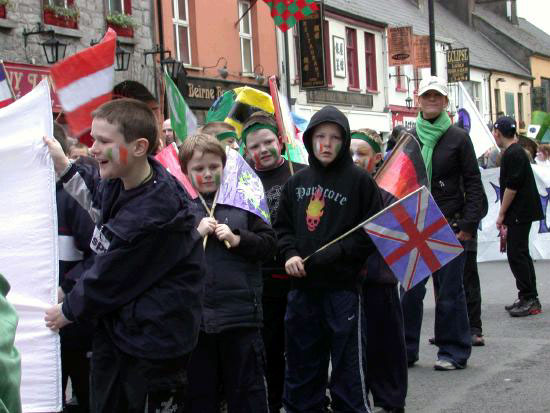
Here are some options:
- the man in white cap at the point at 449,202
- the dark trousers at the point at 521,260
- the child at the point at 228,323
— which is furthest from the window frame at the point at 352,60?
the child at the point at 228,323

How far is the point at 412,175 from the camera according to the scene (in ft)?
19.2

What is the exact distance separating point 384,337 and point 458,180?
1.82 m

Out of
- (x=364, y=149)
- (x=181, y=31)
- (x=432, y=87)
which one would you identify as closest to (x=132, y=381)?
(x=364, y=149)

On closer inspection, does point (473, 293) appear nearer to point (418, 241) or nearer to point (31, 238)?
point (418, 241)

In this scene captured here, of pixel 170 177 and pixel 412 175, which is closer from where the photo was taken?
pixel 170 177

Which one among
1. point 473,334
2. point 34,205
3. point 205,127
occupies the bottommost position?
point 473,334

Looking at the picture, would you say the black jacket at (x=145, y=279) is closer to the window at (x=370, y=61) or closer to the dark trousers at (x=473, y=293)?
the dark trousers at (x=473, y=293)

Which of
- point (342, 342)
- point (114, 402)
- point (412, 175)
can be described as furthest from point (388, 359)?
point (114, 402)

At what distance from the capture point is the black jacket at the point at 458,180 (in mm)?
6992

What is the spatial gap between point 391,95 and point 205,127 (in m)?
29.6

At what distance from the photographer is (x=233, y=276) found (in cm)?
473

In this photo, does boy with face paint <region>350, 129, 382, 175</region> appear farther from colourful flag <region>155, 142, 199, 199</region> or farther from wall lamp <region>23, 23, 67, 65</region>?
wall lamp <region>23, 23, 67, 65</region>

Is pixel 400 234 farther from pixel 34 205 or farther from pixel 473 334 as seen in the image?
pixel 473 334

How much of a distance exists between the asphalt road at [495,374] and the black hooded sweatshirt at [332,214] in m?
1.34
